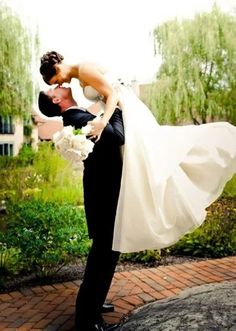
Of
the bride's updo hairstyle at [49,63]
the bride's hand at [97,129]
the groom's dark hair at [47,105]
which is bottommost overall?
the bride's hand at [97,129]

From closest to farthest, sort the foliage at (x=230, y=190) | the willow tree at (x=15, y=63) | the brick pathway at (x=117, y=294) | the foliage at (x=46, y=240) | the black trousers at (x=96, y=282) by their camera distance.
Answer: the black trousers at (x=96, y=282) < the brick pathway at (x=117, y=294) < the foliage at (x=46, y=240) < the foliage at (x=230, y=190) < the willow tree at (x=15, y=63)

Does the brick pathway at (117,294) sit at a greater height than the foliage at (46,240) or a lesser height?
lesser

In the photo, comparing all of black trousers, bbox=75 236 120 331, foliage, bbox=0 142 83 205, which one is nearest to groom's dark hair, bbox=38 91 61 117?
black trousers, bbox=75 236 120 331

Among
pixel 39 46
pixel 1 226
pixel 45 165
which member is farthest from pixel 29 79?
pixel 1 226

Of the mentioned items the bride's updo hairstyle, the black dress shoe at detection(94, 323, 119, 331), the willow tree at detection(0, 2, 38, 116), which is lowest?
the black dress shoe at detection(94, 323, 119, 331)

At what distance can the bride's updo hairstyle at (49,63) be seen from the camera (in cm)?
282

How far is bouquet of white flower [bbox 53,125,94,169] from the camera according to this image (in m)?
2.62

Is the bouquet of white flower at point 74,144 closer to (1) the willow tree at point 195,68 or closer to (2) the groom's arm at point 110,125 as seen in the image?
(2) the groom's arm at point 110,125

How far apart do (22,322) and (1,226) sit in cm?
434

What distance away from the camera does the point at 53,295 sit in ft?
12.1

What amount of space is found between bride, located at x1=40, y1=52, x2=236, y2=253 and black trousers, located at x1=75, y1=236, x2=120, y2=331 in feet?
0.72

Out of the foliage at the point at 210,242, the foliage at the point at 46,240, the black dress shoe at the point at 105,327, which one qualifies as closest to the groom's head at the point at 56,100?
the black dress shoe at the point at 105,327

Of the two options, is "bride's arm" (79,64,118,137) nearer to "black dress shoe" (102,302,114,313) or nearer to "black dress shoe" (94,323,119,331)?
"black dress shoe" (94,323,119,331)

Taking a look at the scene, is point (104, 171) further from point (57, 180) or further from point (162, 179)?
point (57, 180)
